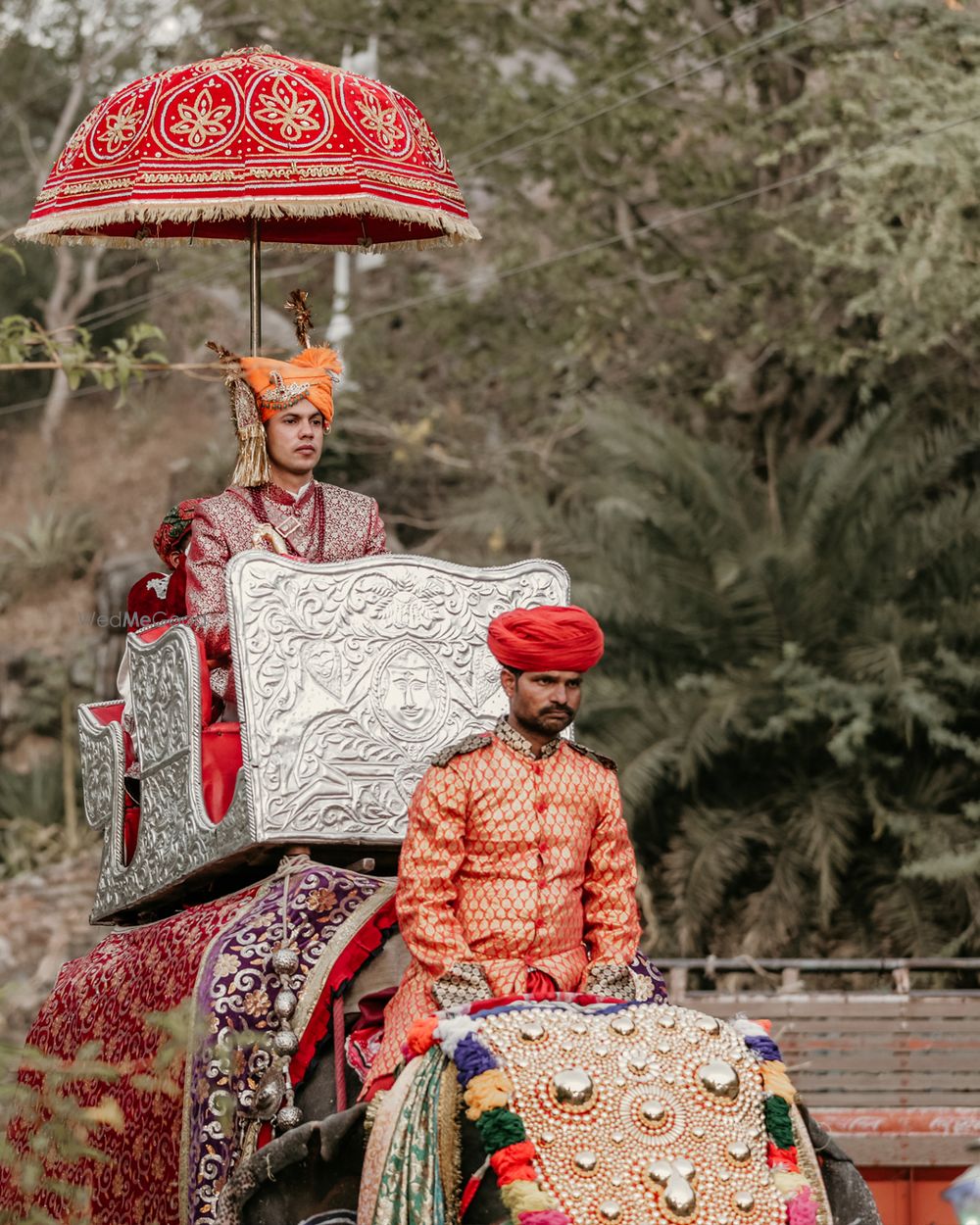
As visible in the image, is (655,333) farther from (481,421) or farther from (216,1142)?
(216,1142)

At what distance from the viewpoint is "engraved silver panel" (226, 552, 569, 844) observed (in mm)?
6078

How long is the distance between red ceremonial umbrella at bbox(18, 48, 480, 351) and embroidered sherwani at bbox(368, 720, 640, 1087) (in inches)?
87.4

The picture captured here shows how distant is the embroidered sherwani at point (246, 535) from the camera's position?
6492 mm

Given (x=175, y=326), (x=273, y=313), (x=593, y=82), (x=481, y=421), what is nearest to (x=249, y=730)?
(x=593, y=82)

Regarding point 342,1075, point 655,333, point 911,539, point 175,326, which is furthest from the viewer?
point 175,326

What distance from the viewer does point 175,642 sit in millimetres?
6418

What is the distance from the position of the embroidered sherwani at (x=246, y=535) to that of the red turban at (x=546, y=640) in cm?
135

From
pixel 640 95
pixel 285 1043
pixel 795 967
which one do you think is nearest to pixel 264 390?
pixel 285 1043

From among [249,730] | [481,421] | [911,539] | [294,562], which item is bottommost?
[249,730]

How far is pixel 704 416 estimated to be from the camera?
18.6 metres

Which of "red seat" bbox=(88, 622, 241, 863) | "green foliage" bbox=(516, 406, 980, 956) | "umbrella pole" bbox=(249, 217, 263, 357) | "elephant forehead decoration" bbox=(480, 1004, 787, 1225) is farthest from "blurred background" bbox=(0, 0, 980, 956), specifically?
"elephant forehead decoration" bbox=(480, 1004, 787, 1225)

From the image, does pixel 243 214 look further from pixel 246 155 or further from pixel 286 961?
pixel 286 961

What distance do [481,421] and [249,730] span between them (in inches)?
596

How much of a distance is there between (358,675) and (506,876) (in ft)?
3.48
